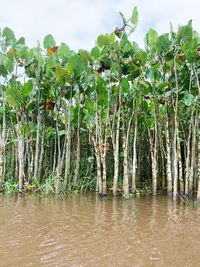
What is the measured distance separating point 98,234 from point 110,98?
4.56 meters

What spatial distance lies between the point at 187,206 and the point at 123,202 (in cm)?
136

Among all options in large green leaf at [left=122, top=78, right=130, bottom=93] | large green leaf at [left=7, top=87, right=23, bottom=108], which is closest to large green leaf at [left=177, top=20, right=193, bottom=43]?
large green leaf at [left=122, top=78, right=130, bottom=93]

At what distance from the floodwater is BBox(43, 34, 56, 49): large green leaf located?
4902 millimetres

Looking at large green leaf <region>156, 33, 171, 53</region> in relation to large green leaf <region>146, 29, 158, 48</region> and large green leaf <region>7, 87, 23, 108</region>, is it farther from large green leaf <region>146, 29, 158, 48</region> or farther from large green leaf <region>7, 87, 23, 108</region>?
large green leaf <region>7, 87, 23, 108</region>

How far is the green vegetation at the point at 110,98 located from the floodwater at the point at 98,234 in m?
1.77

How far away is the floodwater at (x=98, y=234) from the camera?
2867 millimetres

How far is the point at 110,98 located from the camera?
305 inches

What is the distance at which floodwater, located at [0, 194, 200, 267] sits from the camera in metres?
2.87

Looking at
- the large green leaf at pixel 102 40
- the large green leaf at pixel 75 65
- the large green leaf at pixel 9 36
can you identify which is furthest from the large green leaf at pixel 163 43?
the large green leaf at pixel 9 36

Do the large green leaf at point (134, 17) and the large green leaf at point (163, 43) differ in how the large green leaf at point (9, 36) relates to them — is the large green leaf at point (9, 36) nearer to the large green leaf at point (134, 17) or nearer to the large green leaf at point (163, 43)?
the large green leaf at point (134, 17)

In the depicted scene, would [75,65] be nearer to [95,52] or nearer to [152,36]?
[95,52]

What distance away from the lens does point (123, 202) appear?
652 cm

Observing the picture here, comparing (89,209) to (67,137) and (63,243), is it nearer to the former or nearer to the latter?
(63,243)

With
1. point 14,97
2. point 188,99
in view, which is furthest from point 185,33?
point 14,97
